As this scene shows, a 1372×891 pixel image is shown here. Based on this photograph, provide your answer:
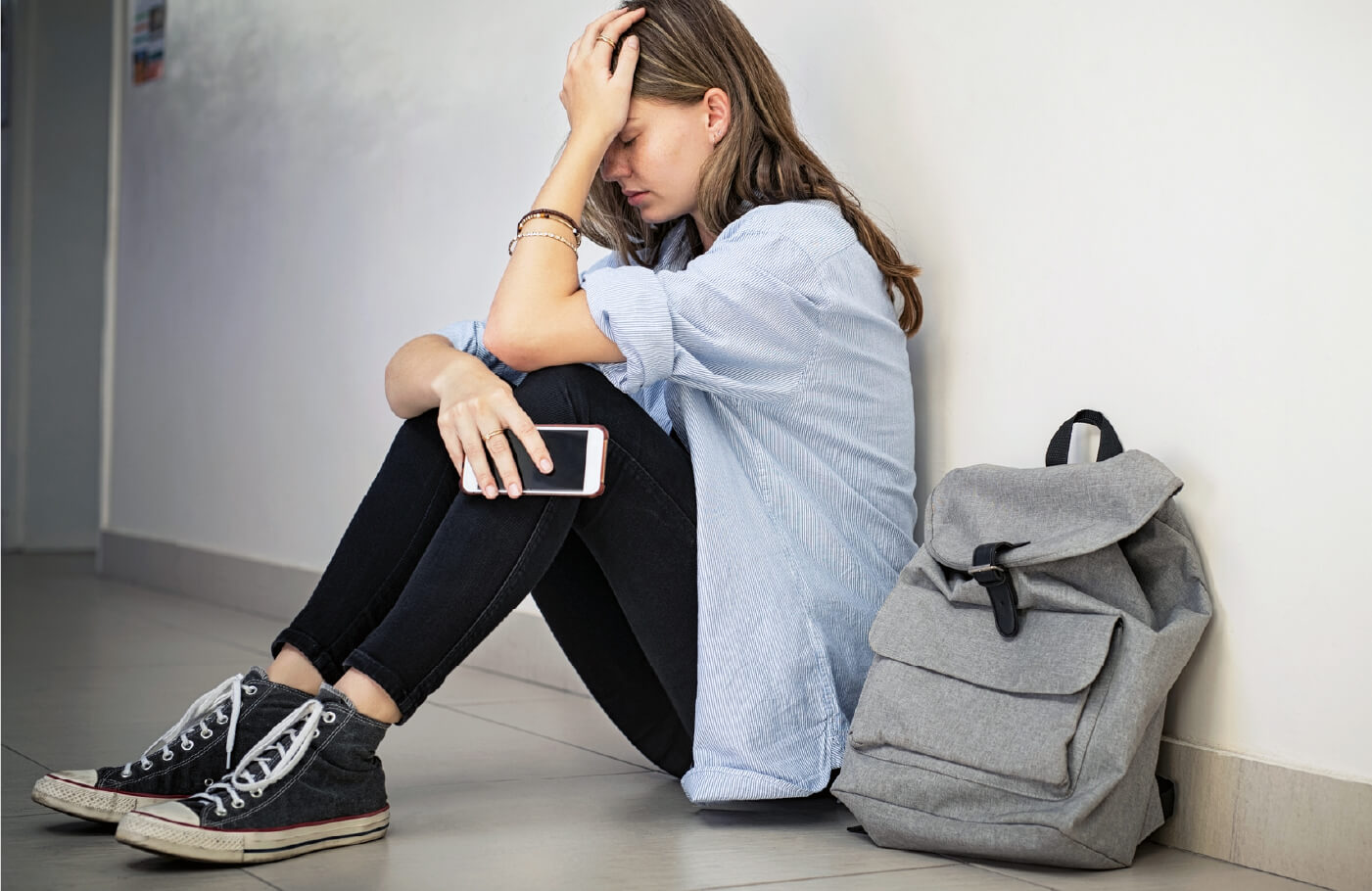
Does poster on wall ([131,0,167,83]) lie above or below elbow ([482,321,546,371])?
above

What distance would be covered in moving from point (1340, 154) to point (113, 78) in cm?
379

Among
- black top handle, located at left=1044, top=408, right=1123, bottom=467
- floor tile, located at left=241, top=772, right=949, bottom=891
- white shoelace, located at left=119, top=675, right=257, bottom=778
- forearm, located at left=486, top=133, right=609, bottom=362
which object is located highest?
forearm, located at left=486, top=133, right=609, bottom=362

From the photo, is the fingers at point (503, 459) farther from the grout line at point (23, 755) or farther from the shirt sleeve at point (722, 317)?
the grout line at point (23, 755)

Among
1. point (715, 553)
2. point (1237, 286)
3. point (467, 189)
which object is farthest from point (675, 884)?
point (467, 189)

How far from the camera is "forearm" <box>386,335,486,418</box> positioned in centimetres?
137

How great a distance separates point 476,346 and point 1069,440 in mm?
631

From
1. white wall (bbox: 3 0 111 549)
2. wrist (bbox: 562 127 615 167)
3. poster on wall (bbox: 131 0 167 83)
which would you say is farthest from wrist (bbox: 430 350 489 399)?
white wall (bbox: 3 0 111 549)

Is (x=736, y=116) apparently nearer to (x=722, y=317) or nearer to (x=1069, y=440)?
(x=722, y=317)

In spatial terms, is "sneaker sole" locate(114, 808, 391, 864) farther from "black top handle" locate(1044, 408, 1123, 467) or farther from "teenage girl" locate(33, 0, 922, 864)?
"black top handle" locate(1044, 408, 1123, 467)

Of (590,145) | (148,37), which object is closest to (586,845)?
(590,145)

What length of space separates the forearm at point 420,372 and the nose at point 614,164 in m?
0.27

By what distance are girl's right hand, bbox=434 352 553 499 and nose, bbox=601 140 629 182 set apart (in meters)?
0.33

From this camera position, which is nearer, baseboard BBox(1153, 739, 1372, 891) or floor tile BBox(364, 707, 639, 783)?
baseboard BBox(1153, 739, 1372, 891)

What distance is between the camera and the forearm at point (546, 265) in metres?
1.32
